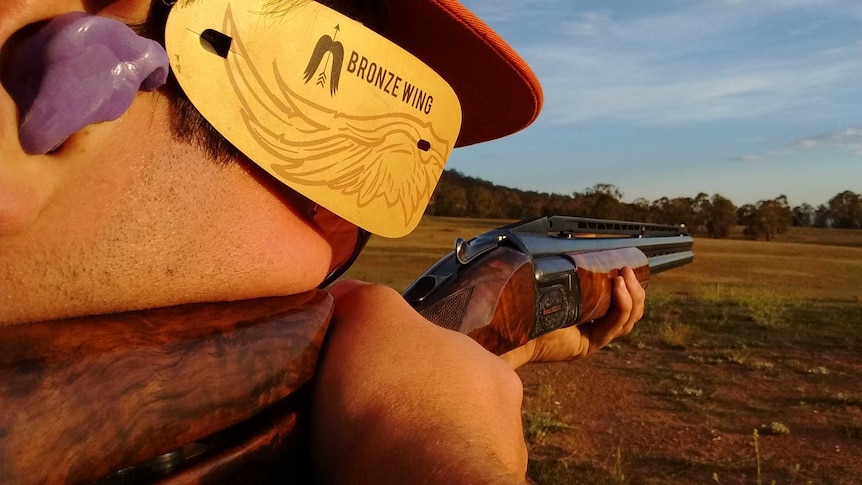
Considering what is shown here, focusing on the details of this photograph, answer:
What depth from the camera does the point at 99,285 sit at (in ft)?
2.65

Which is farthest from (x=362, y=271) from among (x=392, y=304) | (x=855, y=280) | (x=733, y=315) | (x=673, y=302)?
(x=392, y=304)

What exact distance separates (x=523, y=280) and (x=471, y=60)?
0.95 metres

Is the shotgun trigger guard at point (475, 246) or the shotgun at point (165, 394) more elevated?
the shotgun trigger guard at point (475, 246)

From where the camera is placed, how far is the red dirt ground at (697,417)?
153 inches

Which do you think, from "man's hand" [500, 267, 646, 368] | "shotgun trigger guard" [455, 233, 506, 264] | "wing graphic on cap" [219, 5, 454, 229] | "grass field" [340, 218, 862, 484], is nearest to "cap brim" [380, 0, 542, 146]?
"wing graphic on cap" [219, 5, 454, 229]

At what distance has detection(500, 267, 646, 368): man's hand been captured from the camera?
288 cm

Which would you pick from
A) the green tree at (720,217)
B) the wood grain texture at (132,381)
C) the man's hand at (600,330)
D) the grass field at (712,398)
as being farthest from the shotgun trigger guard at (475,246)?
the green tree at (720,217)

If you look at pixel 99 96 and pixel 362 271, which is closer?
pixel 99 96

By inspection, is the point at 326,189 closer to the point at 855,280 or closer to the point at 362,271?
the point at 362,271

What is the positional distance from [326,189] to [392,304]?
0.25 metres

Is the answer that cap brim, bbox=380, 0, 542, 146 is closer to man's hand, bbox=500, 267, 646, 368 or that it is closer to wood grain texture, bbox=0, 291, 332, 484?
wood grain texture, bbox=0, 291, 332, 484

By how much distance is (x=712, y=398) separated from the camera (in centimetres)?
516

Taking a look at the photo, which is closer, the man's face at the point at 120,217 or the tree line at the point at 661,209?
the man's face at the point at 120,217

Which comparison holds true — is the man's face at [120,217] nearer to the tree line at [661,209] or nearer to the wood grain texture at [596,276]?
the wood grain texture at [596,276]
